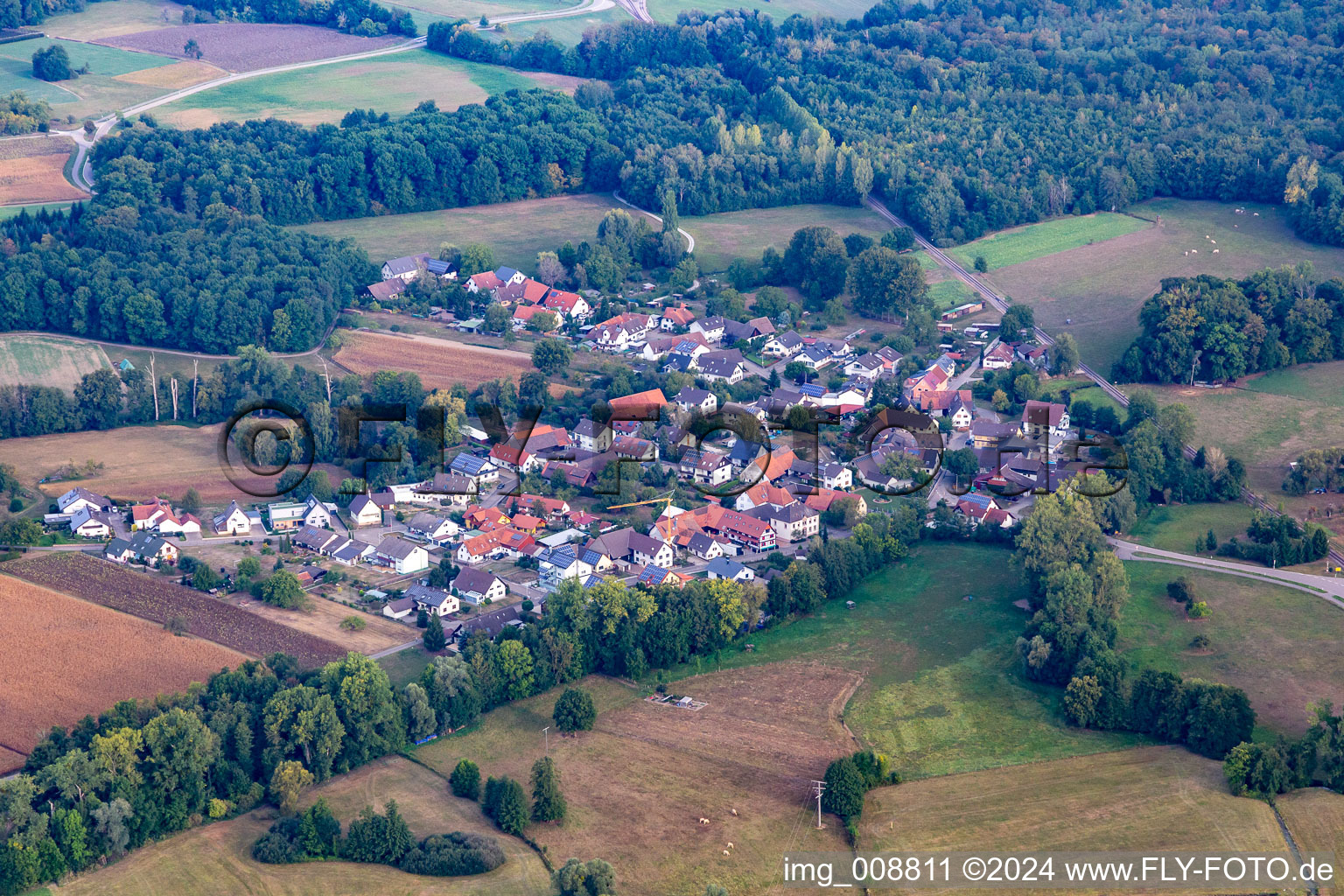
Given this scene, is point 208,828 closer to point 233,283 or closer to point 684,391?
point 684,391

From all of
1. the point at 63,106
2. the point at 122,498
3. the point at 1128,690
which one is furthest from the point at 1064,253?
the point at 63,106

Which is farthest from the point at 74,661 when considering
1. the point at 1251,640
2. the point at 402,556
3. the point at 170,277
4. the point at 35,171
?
the point at 35,171

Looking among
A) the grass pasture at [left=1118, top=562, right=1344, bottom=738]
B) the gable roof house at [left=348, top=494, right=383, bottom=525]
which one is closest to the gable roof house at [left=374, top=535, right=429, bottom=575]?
the gable roof house at [left=348, top=494, right=383, bottom=525]

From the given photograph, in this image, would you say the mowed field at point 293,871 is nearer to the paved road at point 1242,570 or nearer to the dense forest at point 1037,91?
the paved road at point 1242,570

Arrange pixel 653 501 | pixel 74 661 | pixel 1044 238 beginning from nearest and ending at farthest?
pixel 74 661 < pixel 653 501 < pixel 1044 238

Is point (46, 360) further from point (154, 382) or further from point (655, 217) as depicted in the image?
point (655, 217)

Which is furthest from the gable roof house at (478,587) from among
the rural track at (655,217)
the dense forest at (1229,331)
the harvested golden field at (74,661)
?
the rural track at (655,217)
